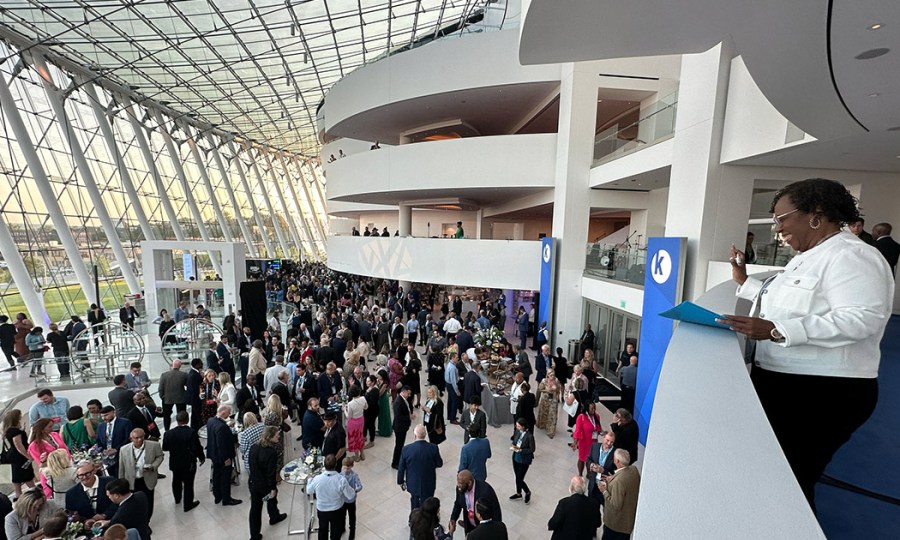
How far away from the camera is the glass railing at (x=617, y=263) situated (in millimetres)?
10812

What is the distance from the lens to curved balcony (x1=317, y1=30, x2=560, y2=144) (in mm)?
14570

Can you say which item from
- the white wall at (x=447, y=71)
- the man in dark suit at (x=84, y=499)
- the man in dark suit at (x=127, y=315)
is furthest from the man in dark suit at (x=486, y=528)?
the man in dark suit at (x=127, y=315)

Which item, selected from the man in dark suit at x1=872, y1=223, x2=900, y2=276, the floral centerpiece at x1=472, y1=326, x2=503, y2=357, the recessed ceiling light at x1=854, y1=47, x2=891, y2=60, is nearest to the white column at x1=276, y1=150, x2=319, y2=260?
the floral centerpiece at x1=472, y1=326, x2=503, y2=357

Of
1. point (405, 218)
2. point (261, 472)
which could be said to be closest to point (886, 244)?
point (261, 472)

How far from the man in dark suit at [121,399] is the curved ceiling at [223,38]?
48.8ft

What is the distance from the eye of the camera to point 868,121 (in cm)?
455

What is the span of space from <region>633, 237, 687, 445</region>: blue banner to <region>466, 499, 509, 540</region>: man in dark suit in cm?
479

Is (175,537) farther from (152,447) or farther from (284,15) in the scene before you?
(284,15)

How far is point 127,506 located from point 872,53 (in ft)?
27.1

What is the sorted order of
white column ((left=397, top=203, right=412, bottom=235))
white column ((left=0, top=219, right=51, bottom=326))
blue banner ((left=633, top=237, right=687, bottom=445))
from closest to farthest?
blue banner ((left=633, top=237, right=687, bottom=445))
white column ((left=0, top=219, right=51, bottom=326))
white column ((left=397, top=203, right=412, bottom=235))

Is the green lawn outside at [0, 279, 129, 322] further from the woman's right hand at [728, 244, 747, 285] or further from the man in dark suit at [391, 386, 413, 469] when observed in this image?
the woman's right hand at [728, 244, 747, 285]

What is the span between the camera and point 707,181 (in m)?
8.05

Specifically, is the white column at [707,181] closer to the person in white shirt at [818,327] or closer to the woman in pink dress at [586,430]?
the woman in pink dress at [586,430]

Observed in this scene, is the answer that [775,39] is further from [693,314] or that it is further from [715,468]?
[715,468]
